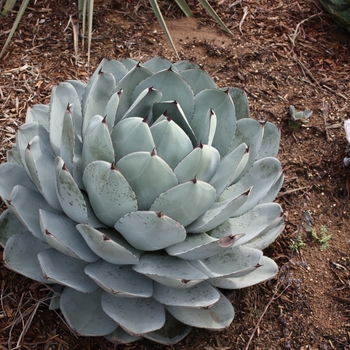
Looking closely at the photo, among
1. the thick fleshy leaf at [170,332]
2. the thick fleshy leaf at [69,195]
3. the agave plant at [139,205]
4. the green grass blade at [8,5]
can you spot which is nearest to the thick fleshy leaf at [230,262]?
the agave plant at [139,205]

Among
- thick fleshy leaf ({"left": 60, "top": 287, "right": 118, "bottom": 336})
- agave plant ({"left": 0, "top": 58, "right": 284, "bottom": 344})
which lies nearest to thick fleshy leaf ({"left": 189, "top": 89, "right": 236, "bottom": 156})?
agave plant ({"left": 0, "top": 58, "right": 284, "bottom": 344})

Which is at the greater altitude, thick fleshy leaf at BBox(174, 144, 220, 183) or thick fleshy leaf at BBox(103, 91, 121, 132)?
thick fleshy leaf at BBox(103, 91, 121, 132)

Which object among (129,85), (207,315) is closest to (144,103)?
(129,85)

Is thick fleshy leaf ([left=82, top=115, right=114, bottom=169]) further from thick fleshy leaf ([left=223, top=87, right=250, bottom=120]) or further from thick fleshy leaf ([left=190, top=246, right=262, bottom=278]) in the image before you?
thick fleshy leaf ([left=223, top=87, right=250, bottom=120])

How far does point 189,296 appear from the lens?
138 centimetres

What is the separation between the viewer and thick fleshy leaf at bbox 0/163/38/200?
4.86 feet

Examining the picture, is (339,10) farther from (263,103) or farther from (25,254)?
(25,254)

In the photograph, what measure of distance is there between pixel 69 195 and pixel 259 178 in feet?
2.08

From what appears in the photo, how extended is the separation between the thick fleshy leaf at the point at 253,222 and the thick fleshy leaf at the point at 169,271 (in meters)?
0.17

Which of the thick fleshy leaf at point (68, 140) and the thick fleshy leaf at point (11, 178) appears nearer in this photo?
the thick fleshy leaf at point (68, 140)

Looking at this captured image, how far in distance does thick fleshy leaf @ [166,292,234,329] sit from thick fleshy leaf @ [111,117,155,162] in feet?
1.63

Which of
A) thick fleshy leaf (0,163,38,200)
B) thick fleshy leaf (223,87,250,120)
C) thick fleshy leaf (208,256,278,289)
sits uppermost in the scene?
thick fleshy leaf (223,87,250,120)

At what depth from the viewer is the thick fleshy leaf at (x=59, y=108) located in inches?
56.1

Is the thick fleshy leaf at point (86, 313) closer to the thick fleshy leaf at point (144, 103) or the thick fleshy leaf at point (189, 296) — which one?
the thick fleshy leaf at point (189, 296)
